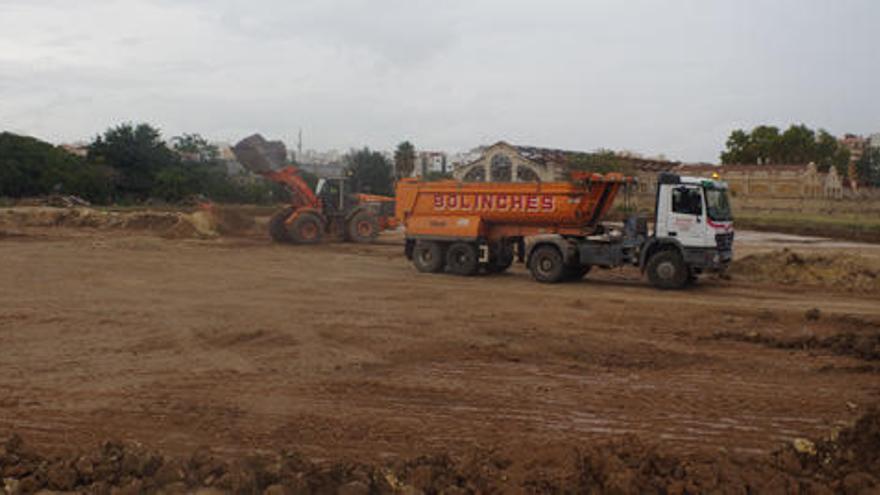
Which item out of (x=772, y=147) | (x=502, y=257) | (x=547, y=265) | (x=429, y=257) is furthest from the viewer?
(x=772, y=147)

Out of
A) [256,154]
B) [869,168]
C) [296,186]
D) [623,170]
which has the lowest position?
[296,186]

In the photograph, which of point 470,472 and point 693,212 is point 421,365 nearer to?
point 470,472

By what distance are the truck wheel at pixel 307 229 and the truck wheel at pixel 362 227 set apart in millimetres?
1123

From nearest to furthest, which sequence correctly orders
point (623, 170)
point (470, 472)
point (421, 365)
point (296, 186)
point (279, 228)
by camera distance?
point (470, 472) → point (421, 365) → point (279, 228) → point (296, 186) → point (623, 170)

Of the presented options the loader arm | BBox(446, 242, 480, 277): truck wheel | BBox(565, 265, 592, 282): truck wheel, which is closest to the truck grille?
BBox(565, 265, 592, 282): truck wheel

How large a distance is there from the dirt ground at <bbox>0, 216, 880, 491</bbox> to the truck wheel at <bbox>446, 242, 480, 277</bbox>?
1.51 meters

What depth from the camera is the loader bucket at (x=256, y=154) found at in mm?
28656

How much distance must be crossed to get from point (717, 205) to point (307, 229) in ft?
48.0

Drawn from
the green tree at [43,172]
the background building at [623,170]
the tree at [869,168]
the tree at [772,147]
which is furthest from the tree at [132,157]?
the tree at [869,168]

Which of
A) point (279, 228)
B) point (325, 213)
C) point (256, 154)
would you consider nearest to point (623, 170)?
point (325, 213)

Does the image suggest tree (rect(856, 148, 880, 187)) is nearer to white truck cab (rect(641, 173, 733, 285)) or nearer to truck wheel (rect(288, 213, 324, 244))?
truck wheel (rect(288, 213, 324, 244))

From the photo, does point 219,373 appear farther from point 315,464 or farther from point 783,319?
point 783,319

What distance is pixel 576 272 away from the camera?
59.1ft

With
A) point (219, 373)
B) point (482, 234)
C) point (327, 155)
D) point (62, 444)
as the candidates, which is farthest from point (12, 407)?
point (327, 155)
